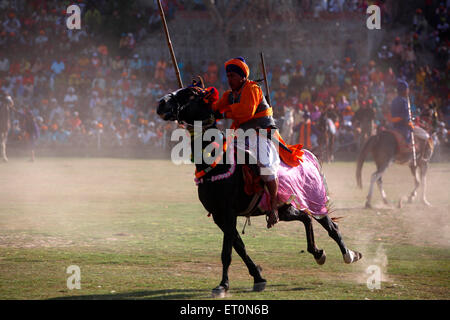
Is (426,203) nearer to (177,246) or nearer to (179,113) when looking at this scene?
(177,246)

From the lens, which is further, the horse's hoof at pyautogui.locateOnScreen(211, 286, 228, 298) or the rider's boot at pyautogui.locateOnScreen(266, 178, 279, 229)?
the rider's boot at pyautogui.locateOnScreen(266, 178, 279, 229)

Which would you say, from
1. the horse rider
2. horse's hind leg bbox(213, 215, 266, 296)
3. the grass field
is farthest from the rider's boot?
the grass field

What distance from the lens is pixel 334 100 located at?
29.8 meters

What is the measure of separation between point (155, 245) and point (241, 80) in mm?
3829

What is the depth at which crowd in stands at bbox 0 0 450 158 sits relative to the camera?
2953 cm

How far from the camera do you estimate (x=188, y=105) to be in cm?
682

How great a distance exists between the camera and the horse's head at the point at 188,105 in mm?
6680

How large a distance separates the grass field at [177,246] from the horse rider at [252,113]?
1311mm

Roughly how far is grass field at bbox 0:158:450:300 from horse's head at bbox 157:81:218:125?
1907mm

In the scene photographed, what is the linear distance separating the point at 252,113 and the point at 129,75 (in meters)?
26.5

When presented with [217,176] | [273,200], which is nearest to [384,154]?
[273,200]

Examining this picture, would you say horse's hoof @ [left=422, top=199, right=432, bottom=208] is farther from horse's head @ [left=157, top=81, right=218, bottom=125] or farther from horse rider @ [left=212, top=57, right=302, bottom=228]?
horse's head @ [left=157, top=81, right=218, bottom=125]

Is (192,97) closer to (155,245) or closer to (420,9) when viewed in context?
(155,245)
